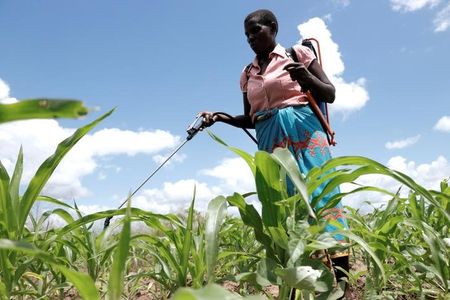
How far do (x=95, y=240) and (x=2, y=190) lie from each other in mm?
700

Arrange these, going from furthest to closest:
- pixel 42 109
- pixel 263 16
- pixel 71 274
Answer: pixel 263 16 → pixel 71 274 → pixel 42 109

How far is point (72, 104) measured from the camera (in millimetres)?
379

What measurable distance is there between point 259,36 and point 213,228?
1506 millimetres

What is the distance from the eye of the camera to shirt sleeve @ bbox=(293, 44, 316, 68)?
2.04 metres

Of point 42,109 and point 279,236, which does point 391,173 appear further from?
point 42,109

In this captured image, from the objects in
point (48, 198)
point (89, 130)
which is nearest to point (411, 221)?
point (89, 130)

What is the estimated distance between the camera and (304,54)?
2064 mm

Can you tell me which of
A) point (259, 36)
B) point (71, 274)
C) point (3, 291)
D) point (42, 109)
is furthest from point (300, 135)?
point (42, 109)

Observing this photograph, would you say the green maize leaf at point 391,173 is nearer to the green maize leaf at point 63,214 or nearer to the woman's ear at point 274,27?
the green maize leaf at point 63,214

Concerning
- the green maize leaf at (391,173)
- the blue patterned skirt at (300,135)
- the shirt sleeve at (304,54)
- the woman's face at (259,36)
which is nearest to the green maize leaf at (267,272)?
the green maize leaf at (391,173)

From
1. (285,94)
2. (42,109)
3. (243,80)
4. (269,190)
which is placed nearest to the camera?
(42,109)

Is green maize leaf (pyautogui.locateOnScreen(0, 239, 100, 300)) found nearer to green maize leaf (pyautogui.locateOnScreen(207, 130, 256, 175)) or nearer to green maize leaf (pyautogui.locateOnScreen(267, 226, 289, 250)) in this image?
green maize leaf (pyautogui.locateOnScreen(267, 226, 289, 250))

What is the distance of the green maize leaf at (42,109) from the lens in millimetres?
379

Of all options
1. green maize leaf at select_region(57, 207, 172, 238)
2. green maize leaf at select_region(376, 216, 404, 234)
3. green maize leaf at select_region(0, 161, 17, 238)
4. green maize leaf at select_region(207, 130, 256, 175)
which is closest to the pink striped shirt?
green maize leaf at select_region(376, 216, 404, 234)
